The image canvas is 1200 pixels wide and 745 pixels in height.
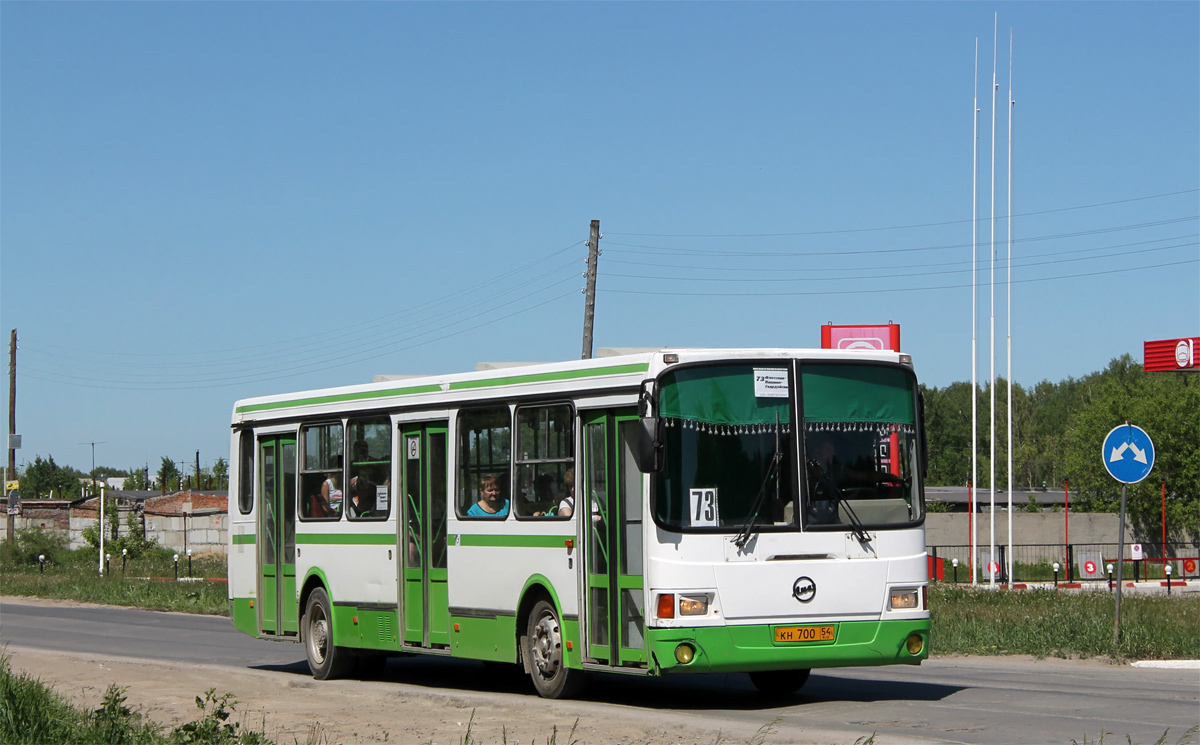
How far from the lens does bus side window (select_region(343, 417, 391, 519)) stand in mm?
16312

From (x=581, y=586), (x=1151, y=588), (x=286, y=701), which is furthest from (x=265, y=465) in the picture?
(x=1151, y=588)

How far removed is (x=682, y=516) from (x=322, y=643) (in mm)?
6735

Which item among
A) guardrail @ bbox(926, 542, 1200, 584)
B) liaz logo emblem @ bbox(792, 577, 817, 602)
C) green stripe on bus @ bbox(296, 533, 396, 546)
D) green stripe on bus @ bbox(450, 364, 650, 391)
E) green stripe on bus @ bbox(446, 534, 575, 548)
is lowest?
guardrail @ bbox(926, 542, 1200, 584)

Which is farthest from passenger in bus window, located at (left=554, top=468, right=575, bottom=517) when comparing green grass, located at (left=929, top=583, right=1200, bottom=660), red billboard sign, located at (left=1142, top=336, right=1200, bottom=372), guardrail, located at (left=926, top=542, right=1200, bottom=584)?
red billboard sign, located at (left=1142, top=336, right=1200, bottom=372)

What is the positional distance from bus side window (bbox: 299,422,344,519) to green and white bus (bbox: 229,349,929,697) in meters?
2.12

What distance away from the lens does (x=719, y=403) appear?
12625 millimetres

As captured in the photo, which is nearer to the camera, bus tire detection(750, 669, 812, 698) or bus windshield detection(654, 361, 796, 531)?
bus windshield detection(654, 361, 796, 531)

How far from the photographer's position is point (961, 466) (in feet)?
500

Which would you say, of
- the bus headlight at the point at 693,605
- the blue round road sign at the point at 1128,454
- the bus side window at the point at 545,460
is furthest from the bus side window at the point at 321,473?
the blue round road sign at the point at 1128,454

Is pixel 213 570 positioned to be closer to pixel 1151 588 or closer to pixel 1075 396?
pixel 1151 588

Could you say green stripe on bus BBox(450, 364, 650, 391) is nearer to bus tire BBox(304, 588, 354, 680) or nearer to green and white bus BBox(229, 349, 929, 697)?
green and white bus BBox(229, 349, 929, 697)

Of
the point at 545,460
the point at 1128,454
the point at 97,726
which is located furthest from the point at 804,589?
the point at 1128,454

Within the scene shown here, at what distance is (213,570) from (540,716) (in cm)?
4390

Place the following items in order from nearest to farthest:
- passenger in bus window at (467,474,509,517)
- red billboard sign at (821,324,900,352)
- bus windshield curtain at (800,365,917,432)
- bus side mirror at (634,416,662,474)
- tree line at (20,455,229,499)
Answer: bus side mirror at (634,416,662,474) → bus windshield curtain at (800,365,917,432) → passenger in bus window at (467,474,509,517) → red billboard sign at (821,324,900,352) → tree line at (20,455,229,499)
